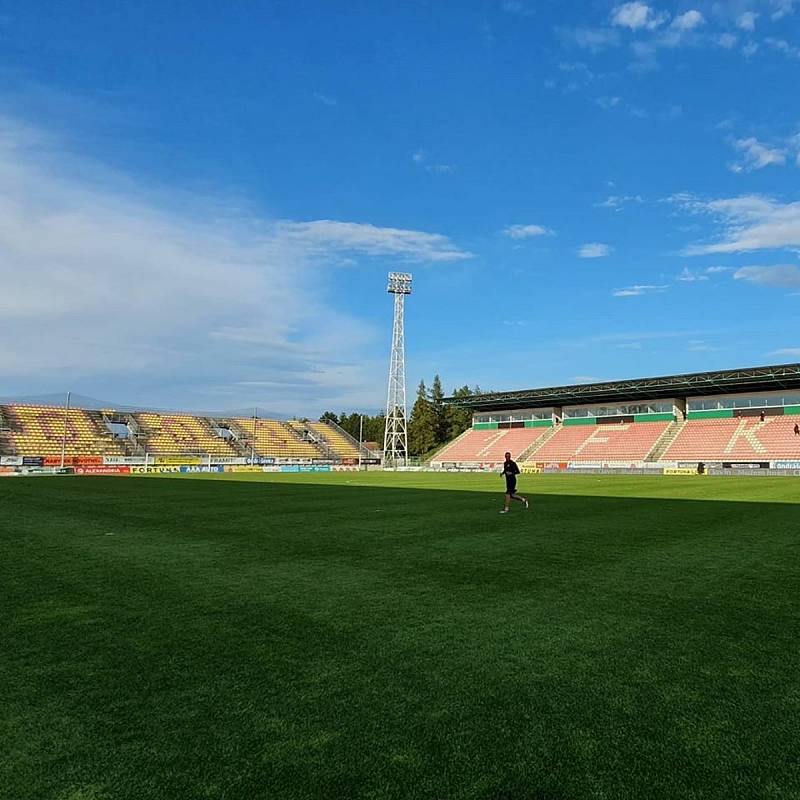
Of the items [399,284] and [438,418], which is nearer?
[399,284]

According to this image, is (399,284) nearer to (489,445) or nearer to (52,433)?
(489,445)

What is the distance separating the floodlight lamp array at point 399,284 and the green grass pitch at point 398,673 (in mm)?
63516

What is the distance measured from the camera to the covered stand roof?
51.7 m

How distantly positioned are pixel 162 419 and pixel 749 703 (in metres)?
77.3

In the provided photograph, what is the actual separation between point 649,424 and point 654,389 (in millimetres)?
4409

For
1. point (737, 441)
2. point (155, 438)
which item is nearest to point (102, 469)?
point (155, 438)

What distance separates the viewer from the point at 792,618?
5.69m

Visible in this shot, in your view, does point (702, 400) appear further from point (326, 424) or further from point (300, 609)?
point (300, 609)

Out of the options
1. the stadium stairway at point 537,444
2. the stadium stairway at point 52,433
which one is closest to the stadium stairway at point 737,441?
the stadium stairway at point 537,444

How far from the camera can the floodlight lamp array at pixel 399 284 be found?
234 feet

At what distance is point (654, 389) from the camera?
5759cm

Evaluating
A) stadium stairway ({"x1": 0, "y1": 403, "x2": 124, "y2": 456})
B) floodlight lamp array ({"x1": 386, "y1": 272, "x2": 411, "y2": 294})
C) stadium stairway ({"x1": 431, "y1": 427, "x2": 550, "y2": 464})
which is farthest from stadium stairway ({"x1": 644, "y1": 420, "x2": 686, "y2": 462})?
stadium stairway ({"x1": 0, "y1": 403, "x2": 124, "y2": 456})

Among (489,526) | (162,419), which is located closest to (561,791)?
(489,526)

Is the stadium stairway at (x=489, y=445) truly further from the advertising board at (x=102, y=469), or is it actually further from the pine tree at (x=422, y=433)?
the advertising board at (x=102, y=469)
